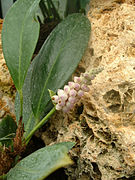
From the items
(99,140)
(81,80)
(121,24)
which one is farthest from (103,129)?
(121,24)

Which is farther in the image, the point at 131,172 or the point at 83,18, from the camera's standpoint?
the point at 83,18

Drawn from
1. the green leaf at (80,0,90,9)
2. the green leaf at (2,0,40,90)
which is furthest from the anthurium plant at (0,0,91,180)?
the green leaf at (80,0,90,9)

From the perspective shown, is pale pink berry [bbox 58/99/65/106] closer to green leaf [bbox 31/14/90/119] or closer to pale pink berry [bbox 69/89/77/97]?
pale pink berry [bbox 69/89/77/97]

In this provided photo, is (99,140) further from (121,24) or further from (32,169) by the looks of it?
(121,24)

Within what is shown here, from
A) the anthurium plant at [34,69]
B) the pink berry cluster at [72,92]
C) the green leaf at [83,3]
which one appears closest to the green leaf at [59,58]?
the anthurium plant at [34,69]

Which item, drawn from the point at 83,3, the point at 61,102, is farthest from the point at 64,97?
the point at 83,3

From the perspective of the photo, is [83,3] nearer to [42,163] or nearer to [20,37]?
[20,37]

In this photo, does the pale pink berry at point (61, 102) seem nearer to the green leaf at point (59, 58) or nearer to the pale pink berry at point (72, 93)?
the pale pink berry at point (72, 93)
